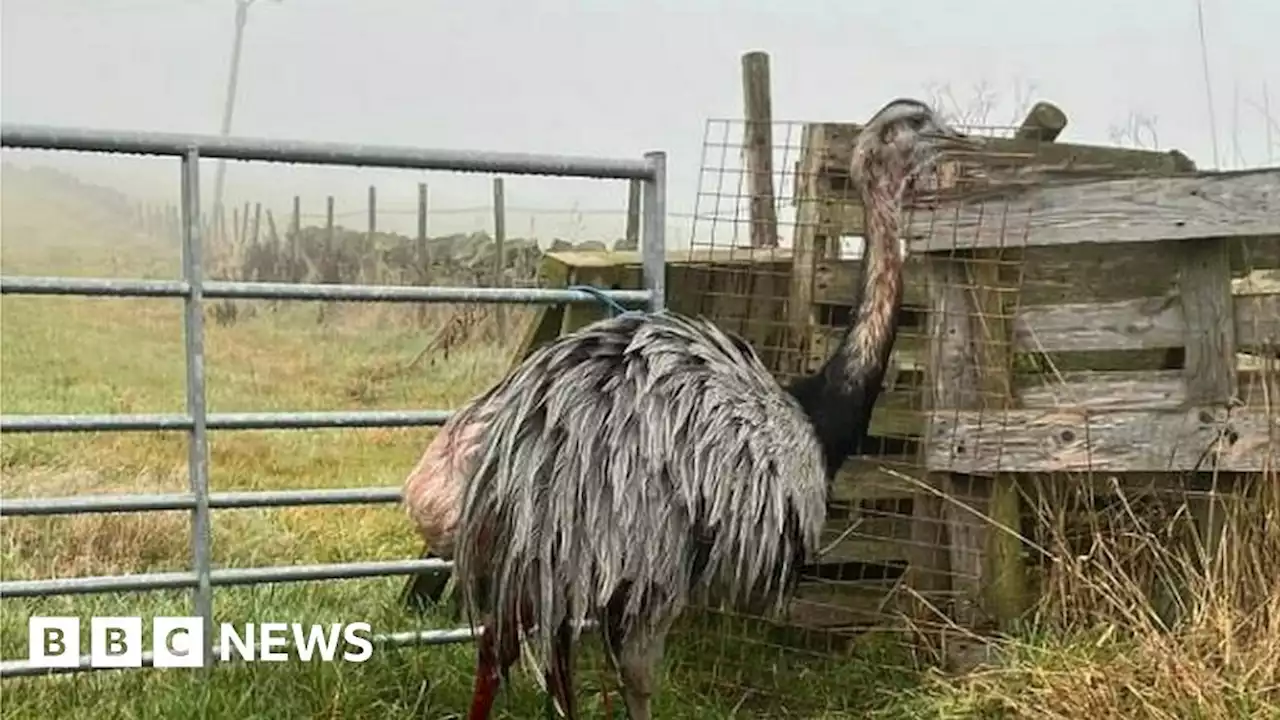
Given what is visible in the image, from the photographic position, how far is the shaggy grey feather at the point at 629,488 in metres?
4.07

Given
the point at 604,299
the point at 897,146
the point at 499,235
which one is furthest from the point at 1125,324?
the point at 499,235

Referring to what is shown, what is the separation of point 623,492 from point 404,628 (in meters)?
1.42

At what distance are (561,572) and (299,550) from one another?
274 cm

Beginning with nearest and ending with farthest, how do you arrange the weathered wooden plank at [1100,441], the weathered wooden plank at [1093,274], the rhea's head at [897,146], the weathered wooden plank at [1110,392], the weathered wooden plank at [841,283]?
the weathered wooden plank at [1100,441] → the weathered wooden plank at [1110,392] → the rhea's head at [897,146] → the weathered wooden plank at [1093,274] → the weathered wooden plank at [841,283]

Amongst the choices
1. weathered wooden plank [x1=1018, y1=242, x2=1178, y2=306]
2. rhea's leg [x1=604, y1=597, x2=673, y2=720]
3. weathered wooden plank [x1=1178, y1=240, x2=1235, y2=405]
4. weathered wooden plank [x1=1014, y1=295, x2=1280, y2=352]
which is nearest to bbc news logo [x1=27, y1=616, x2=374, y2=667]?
rhea's leg [x1=604, y1=597, x2=673, y2=720]

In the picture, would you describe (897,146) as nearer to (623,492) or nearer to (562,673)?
(623,492)

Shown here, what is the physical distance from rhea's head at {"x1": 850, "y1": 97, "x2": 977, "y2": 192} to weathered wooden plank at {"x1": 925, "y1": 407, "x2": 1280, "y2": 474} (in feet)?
2.30

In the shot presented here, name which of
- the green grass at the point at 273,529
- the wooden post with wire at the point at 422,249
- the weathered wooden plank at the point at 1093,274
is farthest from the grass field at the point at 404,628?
the wooden post with wire at the point at 422,249

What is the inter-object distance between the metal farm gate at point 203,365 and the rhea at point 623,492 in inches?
18.3

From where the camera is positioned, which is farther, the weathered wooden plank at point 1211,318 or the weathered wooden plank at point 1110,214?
the weathered wooden plank at point 1211,318

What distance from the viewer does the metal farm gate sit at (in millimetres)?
4449

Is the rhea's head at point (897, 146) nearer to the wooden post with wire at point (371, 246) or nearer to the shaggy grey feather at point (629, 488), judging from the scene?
the shaggy grey feather at point (629, 488)

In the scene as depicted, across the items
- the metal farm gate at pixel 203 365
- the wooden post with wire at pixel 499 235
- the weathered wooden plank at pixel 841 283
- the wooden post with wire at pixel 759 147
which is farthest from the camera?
the wooden post with wire at pixel 499 235

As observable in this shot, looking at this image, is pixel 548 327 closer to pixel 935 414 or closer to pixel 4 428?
pixel 935 414
